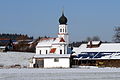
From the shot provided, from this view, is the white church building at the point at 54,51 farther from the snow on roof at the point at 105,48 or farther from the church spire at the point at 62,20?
the snow on roof at the point at 105,48

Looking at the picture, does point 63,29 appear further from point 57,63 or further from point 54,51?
point 57,63

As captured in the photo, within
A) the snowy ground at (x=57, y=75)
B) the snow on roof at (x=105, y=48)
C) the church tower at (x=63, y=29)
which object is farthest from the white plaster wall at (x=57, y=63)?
the snowy ground at (x=57, y=75)

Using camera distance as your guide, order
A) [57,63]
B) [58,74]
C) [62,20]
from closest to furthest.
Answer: [58,74]
[57,63]
[62,20]

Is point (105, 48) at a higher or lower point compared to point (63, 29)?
lower

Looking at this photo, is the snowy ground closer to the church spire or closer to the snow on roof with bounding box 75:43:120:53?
the snow on roof with bounding box 75:43:120:53

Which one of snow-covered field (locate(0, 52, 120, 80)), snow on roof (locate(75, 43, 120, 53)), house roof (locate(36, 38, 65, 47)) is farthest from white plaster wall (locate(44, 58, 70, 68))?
snow-covered field (locate(0, 52, 120, 80))

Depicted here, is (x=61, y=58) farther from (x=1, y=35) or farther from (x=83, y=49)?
(x=1, y=35)

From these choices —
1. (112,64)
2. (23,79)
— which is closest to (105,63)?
(112,64)

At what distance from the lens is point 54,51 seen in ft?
215

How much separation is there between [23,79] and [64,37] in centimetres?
4989

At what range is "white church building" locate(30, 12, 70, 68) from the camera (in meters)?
56.8

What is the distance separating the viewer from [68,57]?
56344mm

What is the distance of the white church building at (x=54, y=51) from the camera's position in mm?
56750

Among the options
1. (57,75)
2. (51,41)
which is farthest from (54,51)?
(57,75)
